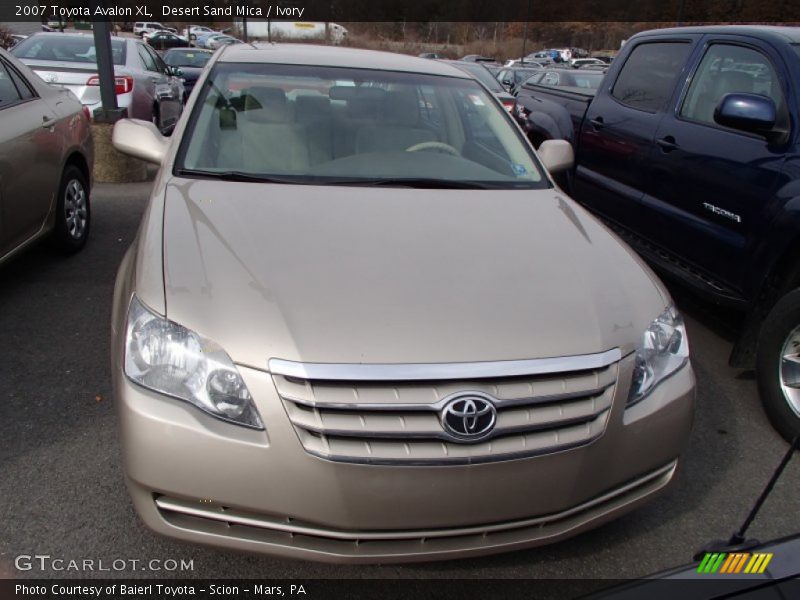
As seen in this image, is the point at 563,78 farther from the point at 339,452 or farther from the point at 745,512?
the point at 339,452

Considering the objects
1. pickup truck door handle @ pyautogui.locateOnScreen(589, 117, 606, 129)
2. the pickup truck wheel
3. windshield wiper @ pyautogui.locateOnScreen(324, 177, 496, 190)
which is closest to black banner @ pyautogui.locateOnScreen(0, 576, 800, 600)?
the pickup truck wheel

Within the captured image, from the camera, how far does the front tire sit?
193 inches

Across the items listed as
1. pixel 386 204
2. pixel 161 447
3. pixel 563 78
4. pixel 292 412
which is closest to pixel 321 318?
pixel 292 412

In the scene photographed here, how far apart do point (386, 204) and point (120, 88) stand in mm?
7084

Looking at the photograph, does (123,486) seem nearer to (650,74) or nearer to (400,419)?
(400,419)

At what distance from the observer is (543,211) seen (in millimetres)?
2920

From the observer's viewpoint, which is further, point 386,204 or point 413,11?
point 413,11

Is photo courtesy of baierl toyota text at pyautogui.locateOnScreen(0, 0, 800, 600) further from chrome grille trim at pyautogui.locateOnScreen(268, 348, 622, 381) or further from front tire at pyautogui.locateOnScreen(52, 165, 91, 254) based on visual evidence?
front tire at pyautogui.locateOnScreen(52, 165, 91, 254)

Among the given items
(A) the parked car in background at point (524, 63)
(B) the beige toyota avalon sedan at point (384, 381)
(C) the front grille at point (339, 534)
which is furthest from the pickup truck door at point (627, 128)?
(A) the parked car in background at point (524, 63)

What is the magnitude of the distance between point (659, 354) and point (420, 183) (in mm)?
1330

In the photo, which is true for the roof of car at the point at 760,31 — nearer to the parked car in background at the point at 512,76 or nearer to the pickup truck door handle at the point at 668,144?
the pickup truck door handle at the point at 668,144

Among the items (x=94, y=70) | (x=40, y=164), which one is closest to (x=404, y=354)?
(x=40, y=164)

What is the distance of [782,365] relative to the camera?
325 centimetres

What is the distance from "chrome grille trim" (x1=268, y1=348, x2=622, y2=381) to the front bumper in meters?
0.09
